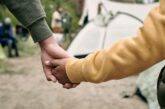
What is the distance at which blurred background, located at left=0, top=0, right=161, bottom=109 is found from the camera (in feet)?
20.9

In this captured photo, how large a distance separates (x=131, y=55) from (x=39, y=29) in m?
0.99

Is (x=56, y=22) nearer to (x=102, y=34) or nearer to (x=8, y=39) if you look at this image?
(x=8, y=39)

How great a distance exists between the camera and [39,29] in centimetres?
271

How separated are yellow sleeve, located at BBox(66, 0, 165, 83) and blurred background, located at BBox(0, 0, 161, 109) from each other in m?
1.85

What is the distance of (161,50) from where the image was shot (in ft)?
5.67

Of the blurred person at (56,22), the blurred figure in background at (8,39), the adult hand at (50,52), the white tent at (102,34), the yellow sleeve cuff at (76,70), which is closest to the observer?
the yellow sleeve cuff at (76,70)

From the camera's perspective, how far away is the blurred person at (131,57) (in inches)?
67.3

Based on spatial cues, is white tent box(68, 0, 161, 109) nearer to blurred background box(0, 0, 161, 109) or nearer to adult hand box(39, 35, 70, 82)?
blurred background box(0, 0, 161, 109)

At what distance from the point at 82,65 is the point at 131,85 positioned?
5475 mm

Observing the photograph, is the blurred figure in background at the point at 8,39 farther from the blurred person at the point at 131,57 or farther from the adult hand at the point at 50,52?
the blurred person at the point at 131,57

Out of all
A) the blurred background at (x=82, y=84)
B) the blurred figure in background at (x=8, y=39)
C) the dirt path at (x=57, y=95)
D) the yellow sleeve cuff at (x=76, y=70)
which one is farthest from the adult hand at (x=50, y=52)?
the blurred figure in background at (x=8, y=39)

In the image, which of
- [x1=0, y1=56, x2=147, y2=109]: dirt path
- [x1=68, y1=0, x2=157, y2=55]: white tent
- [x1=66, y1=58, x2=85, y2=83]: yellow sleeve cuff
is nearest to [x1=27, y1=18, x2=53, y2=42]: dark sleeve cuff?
[x1=66, y1=58, x2=85, y2=83]: yellow sleeve cuff

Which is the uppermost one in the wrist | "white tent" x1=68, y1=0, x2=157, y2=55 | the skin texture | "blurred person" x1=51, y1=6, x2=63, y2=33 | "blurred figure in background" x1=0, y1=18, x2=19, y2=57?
the wrist

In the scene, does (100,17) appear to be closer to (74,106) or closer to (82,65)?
(74,106)
